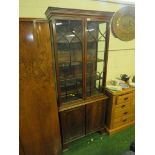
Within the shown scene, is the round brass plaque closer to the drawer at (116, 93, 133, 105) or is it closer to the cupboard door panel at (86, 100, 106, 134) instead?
the drawer at (116, 93, 133, 105)

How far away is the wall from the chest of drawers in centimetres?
56

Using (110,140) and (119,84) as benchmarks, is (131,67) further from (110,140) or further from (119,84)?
(110,140)

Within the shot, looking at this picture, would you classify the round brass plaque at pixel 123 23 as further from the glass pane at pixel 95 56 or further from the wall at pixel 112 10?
the glass pane at pixel 95 56

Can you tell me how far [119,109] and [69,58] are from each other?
122 centimetres

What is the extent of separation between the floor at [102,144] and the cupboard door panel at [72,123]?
0.15m

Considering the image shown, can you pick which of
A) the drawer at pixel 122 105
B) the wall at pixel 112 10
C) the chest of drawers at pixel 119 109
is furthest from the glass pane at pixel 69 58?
the drawer at pixel 122 105

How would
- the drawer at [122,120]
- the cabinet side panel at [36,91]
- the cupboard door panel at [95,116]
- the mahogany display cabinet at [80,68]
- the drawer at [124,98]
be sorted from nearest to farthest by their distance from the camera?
the cabinet side panel at [36,91], the mahogany display cabinet at [80,68], the cupboard door panel at [95,116], the drawer at [124,98], the drawer at [122,120]

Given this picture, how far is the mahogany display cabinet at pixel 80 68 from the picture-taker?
5.75 ft

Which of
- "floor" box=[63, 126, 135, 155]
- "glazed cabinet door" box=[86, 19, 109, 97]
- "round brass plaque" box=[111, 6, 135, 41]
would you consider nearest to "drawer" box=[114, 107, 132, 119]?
"floor" box=[63, 126, 135, 155]

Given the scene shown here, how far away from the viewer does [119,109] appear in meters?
2.33

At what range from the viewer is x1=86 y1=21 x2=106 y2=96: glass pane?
199 centimetres
